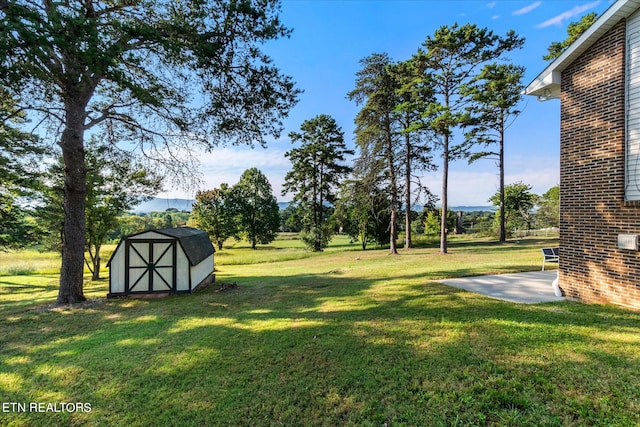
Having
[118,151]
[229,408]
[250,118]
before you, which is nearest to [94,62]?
[250,118]

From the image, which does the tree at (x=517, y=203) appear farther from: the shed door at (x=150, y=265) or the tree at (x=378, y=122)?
the shed door at (x=150, y=265)

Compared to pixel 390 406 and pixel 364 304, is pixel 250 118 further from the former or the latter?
pixel 390 406

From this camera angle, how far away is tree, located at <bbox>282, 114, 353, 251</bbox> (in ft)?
89.8

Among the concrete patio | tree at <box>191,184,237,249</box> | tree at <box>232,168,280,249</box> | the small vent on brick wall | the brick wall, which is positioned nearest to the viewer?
the small vent on brick wall

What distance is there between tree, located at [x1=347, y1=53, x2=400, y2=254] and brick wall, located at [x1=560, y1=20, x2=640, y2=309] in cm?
1335

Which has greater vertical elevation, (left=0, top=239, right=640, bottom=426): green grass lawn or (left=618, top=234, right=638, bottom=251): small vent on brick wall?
(left=618, top=234, right=638, bottom=251): small vent on brick wall

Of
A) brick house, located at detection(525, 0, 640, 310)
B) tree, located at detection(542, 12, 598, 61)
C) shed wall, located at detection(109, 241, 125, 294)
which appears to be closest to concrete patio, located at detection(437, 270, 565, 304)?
brick house, located at detection(525, 0, 640, 310)

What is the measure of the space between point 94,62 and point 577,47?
9.46 meters

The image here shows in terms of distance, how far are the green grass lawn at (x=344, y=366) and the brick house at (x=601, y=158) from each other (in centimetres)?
84

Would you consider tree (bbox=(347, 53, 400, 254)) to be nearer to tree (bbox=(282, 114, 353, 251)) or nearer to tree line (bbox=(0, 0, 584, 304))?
tree line (bbox=(0, 0, 584, 304))

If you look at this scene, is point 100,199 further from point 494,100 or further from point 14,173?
point 494,100

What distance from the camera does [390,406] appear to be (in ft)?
9.16

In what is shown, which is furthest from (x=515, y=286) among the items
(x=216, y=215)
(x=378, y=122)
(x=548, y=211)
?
(x=216, y=215)

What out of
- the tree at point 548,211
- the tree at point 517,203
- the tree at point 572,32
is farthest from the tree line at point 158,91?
the tree at point 548,211
